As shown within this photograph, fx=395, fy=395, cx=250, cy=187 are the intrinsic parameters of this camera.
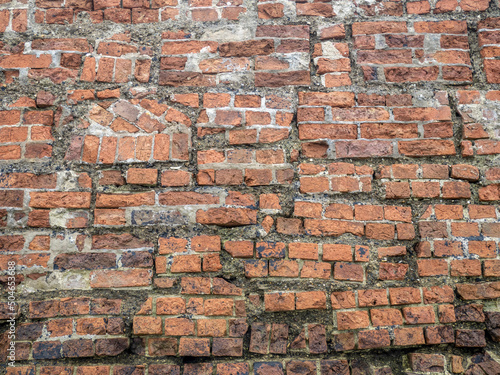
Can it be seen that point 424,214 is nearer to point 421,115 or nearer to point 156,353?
point 421,115

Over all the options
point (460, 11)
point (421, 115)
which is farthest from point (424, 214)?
point (460, 11)

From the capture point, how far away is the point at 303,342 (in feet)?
5.56

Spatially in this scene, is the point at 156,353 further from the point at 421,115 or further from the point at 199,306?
the point at 421,115

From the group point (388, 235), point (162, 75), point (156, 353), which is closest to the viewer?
point (156, 353)

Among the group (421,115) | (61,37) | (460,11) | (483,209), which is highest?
(460,11)

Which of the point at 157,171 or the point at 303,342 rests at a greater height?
the point at 157,171

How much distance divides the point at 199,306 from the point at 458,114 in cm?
151

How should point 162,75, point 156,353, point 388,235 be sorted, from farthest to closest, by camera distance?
point 162,75 < point 388,235 < point 156,353

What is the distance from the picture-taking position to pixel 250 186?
5.99 feet

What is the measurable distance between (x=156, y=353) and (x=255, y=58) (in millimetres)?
1433

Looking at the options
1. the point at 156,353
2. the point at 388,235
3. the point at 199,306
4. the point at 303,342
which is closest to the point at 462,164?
the point at 388,235

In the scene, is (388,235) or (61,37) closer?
(388,235)

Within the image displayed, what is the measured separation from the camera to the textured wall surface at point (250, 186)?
170cm

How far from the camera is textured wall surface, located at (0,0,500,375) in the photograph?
66.9 inches
